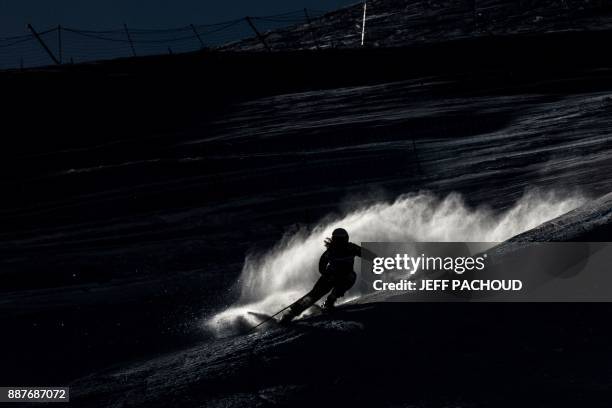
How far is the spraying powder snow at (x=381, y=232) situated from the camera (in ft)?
54.2

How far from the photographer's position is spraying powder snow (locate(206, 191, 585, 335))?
1653 cm

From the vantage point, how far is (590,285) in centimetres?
1000

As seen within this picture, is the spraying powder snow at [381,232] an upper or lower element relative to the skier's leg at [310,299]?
upper

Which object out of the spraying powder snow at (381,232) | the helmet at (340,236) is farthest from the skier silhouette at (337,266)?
the spraying powder snow at (381,232)

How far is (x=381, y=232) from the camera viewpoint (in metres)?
19.3

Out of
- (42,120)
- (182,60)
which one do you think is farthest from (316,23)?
(42,120)

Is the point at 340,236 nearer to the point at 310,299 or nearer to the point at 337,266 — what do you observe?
the point at 337,266

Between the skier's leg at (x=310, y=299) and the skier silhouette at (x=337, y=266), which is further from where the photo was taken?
the skier's leg at (x=310, y=299)

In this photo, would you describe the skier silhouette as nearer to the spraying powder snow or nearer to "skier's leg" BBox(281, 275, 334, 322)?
"skier's leg" BBox(281, 275, 334, 322)

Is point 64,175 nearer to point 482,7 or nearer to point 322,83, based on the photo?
point 322,83

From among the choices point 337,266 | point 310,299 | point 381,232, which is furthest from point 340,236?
point 381,232

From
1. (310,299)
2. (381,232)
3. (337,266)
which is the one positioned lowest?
(310,299)

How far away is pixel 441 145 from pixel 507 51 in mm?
14649

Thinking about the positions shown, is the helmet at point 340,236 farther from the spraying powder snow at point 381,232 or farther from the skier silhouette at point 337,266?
the spraying powder snow at point 381,232
